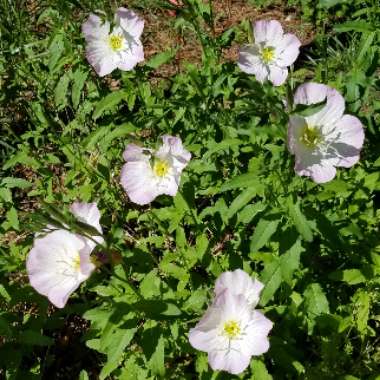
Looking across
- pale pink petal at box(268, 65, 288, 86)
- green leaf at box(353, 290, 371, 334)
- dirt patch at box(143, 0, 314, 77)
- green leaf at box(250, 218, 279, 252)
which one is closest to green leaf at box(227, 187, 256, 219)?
green leaf at box(250, 218, 279, 252)

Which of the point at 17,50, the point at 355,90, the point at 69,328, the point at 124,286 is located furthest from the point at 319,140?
the point at 17,50

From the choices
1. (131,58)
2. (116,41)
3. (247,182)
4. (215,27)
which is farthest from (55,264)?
(215,27)

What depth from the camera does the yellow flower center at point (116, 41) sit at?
9.72 ft

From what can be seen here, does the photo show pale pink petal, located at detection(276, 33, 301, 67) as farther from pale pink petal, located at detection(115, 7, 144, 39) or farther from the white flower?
the white flower

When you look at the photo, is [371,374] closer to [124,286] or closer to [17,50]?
[124,286]

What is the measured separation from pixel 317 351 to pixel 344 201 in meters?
0.75

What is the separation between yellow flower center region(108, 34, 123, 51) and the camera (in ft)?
9.72

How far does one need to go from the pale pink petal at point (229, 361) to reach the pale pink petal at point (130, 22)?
170cm

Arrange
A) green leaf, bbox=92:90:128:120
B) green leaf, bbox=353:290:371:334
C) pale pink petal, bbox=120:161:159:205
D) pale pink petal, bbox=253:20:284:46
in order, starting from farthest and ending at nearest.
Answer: pale pink petal, bbox=253:20:284:46, green leaf, bbox=92:90:128:120, pale pink petal, bbox=120:161:159:205, green leaf, bbox=353:290:371:334

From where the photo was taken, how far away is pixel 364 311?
8.45ft

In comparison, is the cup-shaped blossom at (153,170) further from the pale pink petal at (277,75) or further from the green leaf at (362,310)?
the green leaf at (362,310)

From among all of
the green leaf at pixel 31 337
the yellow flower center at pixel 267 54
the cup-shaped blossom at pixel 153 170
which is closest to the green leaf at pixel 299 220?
the cup-shaped blossom at pixel 153 170

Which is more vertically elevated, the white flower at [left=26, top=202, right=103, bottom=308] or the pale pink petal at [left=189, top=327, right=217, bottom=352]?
the white flower at [left=26, top=202, right=103, bottom=308]

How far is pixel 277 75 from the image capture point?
309cm
